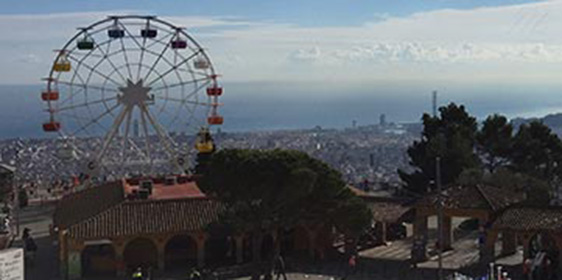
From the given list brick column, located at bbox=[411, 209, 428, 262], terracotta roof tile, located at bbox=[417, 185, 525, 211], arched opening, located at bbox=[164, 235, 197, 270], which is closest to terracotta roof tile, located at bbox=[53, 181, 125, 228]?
arched opening, located at bbox=[164, 235, 197, 270]

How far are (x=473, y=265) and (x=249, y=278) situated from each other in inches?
332

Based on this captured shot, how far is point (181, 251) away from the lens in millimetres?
33094

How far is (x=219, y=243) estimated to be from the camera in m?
33.5

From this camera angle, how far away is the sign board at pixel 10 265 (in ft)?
56.5

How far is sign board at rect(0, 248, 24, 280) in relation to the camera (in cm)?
1722

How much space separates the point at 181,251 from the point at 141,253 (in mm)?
1663

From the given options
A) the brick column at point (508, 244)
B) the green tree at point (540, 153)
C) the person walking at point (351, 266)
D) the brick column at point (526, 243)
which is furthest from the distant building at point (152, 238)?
the green tree at point (540, 153)

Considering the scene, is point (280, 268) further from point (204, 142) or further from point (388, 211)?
point (204, 142)

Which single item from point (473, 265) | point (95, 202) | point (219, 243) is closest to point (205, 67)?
point (95, 202)

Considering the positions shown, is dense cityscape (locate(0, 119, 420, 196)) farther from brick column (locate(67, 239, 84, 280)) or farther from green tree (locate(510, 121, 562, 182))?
brick column (locate(67, 239, 84, 280))

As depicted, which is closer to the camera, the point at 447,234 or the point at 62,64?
the point at 447,234

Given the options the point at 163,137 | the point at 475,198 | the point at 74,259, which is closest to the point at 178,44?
the point at 163,137

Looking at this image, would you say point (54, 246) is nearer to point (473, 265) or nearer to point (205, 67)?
point (205, 67)

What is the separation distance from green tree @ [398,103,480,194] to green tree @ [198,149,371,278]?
13.1m
